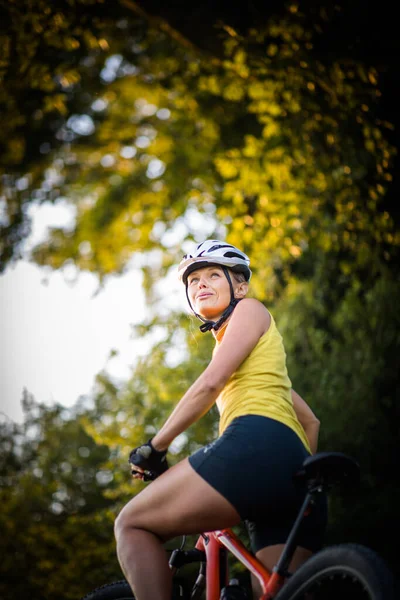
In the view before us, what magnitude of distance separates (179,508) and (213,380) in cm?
49

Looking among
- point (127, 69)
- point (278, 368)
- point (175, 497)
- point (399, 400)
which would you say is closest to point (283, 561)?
point (175, 497)

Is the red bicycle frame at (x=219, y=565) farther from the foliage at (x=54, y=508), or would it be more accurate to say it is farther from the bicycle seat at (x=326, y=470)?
the foliage at (x=54, y=508)

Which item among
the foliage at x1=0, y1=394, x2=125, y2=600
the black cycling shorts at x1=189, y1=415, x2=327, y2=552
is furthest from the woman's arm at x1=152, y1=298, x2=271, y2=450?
the foliage at x1=0, y1=394, x2=125, y2=600

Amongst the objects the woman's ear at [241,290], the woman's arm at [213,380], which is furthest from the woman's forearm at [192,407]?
the woman's ear at [241,290]

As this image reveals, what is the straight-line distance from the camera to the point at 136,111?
14.4m

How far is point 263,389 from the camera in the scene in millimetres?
2875

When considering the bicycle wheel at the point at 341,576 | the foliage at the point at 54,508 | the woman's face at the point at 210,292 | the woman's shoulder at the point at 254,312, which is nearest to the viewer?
the bicycle wheel at the point at 341,576

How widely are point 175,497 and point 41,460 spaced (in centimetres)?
705

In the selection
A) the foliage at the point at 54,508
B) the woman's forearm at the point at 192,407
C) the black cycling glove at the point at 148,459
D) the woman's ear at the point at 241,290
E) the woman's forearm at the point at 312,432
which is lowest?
the foliage at the point at 54,508

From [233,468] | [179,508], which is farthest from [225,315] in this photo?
[179,508]

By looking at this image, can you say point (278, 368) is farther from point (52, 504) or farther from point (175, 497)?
point (52, 504)

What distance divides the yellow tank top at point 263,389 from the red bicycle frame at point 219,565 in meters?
0.48

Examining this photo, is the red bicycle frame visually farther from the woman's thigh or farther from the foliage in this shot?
the foliage

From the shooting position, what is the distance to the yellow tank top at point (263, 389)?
281cm
